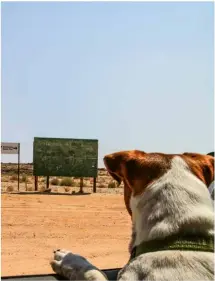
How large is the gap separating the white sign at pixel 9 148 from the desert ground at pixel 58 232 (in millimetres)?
6187

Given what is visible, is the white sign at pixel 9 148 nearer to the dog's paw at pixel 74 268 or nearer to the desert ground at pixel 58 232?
the desert ground at pixel 58 232

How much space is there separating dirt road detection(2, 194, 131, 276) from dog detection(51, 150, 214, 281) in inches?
217

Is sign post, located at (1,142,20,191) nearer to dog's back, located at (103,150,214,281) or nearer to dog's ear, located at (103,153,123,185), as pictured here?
dog's ear, located at (103,153,123,185)

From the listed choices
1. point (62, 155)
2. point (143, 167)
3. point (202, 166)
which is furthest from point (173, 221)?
point (62, 155)

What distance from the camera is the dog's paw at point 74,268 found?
3.35 m

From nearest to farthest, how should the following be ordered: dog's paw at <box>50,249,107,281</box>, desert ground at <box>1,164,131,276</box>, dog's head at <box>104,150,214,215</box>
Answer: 1. dog's head at <box>104,150,214,215</box>
2. dog's paw at <box>50,249,107,281</box>
3. desert ground at <box>1,164,131,276</box>

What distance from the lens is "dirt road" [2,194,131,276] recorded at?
974 centimetres

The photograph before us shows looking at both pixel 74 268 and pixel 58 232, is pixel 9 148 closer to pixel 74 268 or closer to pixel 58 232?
pixel 58 232

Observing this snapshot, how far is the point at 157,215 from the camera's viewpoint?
3090 millimetres

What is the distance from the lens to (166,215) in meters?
3.07

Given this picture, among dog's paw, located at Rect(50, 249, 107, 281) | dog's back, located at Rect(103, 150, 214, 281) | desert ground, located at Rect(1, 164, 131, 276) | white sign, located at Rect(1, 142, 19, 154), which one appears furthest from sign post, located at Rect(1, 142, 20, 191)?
dog's back, located at Rect(103, 150, 214, 281)

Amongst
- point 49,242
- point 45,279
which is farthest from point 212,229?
point 49,242

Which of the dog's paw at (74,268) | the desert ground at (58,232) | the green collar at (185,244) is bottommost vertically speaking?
the desert ground at (58,232)

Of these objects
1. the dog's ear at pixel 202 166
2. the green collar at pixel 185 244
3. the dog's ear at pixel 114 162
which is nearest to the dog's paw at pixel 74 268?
the green collar at pixel 185 244
